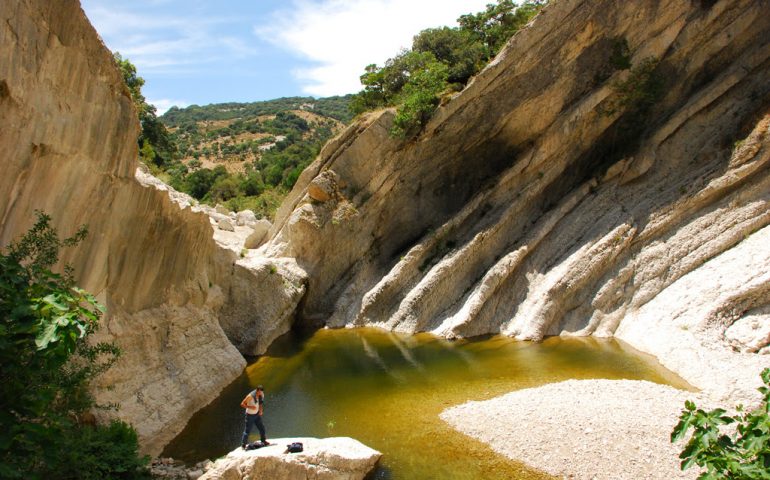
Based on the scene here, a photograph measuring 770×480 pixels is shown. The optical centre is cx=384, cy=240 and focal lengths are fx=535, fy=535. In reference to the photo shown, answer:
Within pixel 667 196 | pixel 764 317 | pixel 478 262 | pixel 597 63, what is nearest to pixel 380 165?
pixel 478 262

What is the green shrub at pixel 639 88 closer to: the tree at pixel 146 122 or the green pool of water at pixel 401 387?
the green pool of water at pixel 401 387

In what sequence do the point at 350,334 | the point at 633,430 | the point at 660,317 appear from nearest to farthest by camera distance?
1. the point at 633,430
2. the point at 660,317
3. the point at 350,334

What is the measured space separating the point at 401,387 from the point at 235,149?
8219cm

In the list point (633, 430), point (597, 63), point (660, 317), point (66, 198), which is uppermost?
point (597, 63)

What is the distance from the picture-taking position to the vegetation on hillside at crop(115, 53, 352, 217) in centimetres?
4306

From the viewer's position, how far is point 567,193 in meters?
27.7

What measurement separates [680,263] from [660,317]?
299 centimetres

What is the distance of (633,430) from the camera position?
41.4 feet

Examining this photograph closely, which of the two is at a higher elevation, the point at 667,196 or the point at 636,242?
the point at 667,196

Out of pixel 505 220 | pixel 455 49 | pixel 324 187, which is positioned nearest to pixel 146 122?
pixel 324 187

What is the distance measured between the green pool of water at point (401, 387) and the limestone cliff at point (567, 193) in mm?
2004

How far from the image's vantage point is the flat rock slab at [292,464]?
10984 millimetres

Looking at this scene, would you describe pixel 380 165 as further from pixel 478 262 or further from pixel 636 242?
pixel 636 242

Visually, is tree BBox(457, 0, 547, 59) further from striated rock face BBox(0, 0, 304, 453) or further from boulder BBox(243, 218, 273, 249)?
striated rock face BBox(0, 0, 304, 453)
